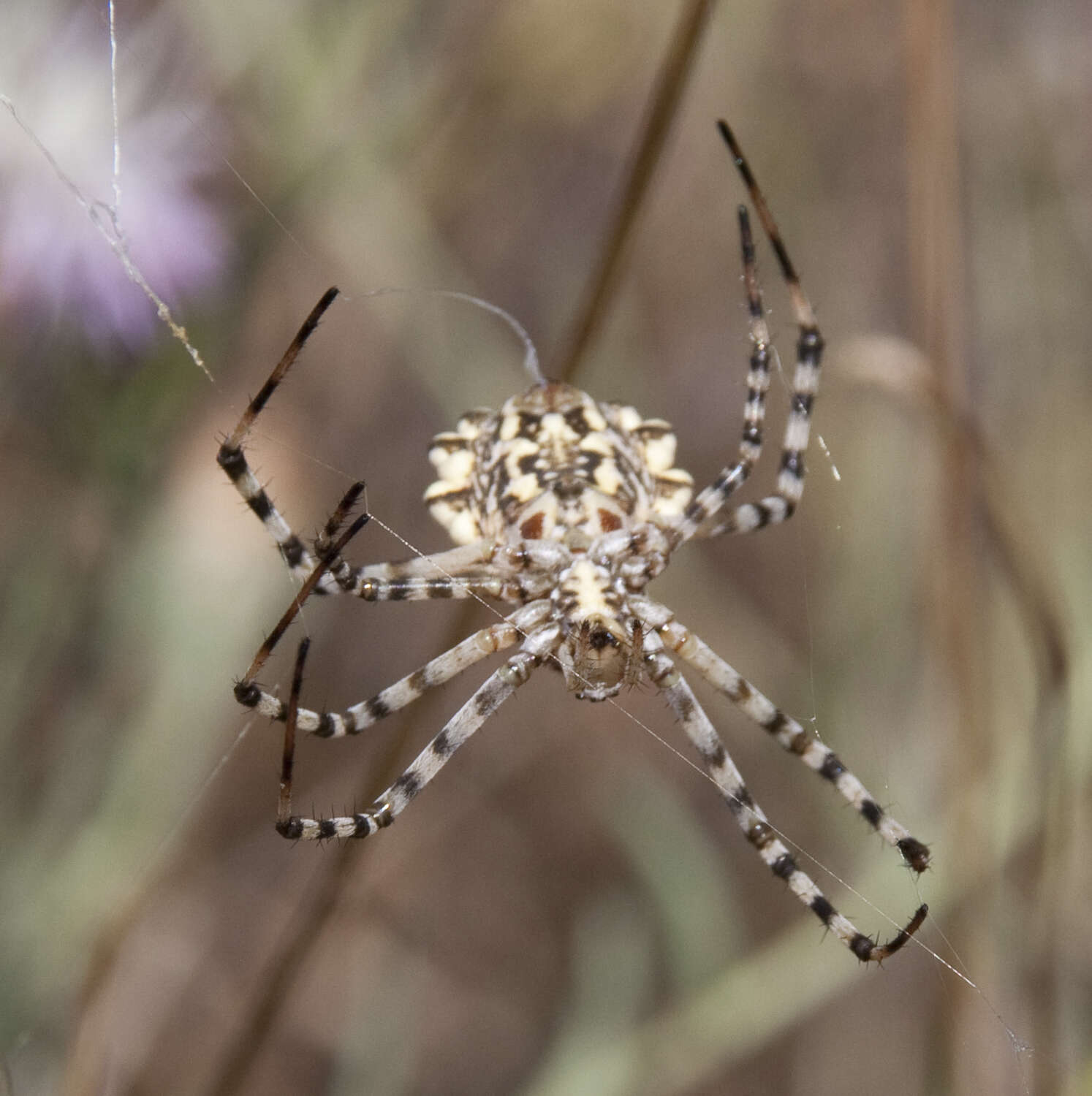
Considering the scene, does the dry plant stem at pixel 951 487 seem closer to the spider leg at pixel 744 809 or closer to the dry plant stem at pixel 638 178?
the spider leg at pixel 744 809

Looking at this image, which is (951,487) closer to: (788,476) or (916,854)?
(788,476)

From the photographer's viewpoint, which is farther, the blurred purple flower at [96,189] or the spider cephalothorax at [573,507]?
the blurred purple flower at [96,189]

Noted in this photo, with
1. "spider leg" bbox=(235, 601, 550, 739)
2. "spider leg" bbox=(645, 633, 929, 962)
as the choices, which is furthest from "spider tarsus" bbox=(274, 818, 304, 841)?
"spider leg" bbox=(645, 633, 929, 962)

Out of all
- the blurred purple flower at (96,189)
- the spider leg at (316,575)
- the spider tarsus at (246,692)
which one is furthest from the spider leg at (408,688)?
the blurred purple flower at (96,189)

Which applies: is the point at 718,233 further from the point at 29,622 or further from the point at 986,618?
the point at 29,622

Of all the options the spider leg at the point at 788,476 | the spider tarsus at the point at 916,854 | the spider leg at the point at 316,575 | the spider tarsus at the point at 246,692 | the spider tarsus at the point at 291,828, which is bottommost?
the spider tarsus at the point at 291,828

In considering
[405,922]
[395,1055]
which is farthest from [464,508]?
[405,922]

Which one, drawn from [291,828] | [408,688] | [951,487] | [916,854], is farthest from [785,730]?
[291,828]
